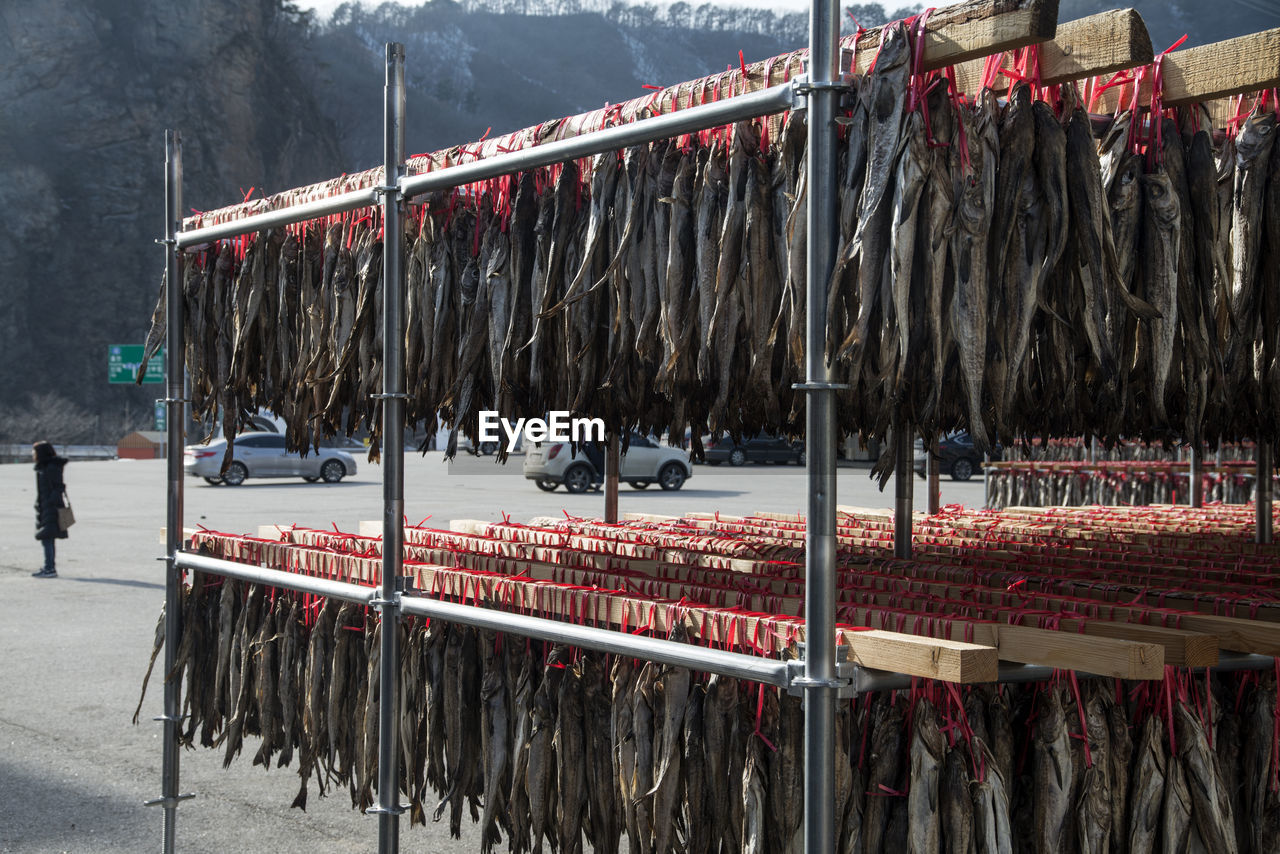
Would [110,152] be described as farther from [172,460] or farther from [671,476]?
[172,460]

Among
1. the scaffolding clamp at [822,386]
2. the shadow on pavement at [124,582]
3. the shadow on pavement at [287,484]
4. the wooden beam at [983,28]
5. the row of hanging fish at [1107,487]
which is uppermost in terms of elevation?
the wooden beam at [983,28]

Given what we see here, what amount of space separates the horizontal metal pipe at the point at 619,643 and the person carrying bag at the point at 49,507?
1031 centimetres

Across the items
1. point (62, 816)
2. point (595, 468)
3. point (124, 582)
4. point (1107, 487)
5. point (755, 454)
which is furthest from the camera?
point (755, 454)

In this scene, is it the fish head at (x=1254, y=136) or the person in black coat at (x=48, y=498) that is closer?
the fish head at (x=1254, y=136)

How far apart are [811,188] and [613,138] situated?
25.3 inches

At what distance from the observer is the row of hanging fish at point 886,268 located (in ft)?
6.85

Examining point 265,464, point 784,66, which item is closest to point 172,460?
point 784,66

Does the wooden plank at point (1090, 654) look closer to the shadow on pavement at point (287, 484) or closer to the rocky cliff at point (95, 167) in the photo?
the shadow on pavement at point (287, 484)

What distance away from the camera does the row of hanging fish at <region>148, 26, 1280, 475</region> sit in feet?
6.85

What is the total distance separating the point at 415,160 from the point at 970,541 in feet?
8.98

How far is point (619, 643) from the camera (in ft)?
8.31

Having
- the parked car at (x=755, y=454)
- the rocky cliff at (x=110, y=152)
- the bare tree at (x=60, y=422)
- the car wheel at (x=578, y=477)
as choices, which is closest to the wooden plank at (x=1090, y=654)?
the car wheel at (x=578, y=477)

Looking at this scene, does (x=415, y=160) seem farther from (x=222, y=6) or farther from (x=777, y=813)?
(x=222, y=6)

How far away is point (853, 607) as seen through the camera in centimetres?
272
